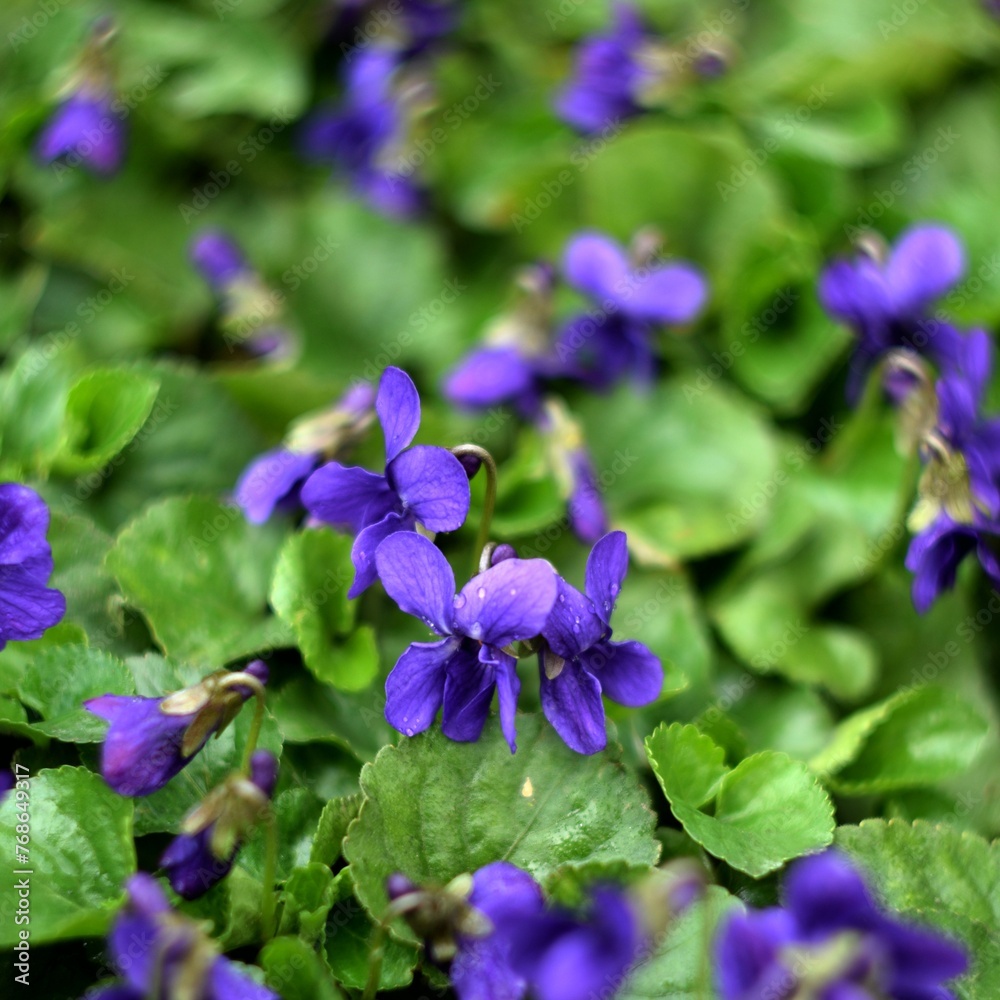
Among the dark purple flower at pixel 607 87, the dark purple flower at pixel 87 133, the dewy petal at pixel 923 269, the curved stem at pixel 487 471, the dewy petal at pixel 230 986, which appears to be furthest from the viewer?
the dark purple flower at pixel 607 87

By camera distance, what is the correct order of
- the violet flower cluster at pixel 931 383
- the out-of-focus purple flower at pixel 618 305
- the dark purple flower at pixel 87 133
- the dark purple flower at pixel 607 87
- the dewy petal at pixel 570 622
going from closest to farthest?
1. the dewy petal at pixel 570 622
2. the violet flower cluster at pixel 931 383
3. the out-of-focus purple flower at pixel 618 305
4. the dark purple flower at pixel 87 133
5. the dark purple flower at pixel 607 87

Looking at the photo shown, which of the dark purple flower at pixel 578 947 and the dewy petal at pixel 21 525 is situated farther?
the dewy petal at pixel 21 525

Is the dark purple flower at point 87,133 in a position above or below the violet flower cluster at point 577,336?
above

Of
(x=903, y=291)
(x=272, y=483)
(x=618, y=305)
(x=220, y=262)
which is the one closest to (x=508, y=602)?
(x=272, y=483)

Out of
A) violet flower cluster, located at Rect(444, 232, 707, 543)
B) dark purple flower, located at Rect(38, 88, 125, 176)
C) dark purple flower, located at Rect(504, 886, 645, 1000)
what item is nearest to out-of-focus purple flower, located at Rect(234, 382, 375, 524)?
violet flower cluster, located at Rect(444, 232, 707, 543)

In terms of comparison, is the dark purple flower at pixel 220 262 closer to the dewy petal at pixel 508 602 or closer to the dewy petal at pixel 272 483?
the dewy petal at pixel 272 483

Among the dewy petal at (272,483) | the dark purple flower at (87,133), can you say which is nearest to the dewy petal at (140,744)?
the dewy petal at (272,483)

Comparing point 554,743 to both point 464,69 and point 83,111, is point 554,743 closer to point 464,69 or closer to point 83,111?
point 83,111

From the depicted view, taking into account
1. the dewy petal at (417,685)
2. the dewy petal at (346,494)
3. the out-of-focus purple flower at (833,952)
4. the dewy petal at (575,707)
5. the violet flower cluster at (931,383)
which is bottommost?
the violet flower cluster at (931,383)
